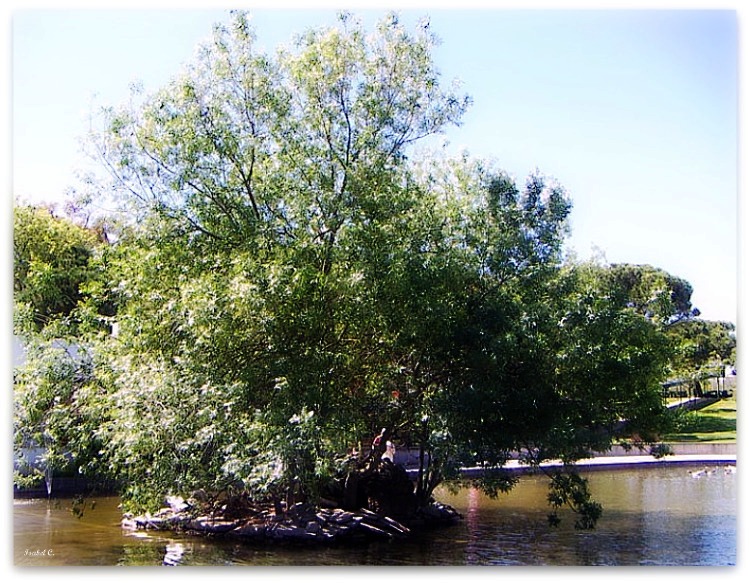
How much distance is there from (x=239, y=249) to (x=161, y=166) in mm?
1069

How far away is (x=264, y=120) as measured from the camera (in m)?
7.74

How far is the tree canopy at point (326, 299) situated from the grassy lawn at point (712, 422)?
688mm

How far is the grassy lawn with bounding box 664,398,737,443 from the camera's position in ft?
26.9

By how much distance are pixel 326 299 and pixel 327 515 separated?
2.28m

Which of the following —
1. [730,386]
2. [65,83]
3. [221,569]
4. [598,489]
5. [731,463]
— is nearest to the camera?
[221,569]

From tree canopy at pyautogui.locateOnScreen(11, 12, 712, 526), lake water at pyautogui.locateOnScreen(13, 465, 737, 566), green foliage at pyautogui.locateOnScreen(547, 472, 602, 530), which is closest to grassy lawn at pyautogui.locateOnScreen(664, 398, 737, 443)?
tree canopy at pyautogui.locateOnScreen(11, 12, 712, 526)

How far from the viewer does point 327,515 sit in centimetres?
834

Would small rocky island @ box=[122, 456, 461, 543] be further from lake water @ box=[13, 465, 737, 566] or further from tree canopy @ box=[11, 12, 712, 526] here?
tree canopy @ box=[11, 12, 712, 526]

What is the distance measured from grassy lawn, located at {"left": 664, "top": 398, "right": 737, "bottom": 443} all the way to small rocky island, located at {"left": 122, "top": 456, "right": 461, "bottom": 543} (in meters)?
2.75

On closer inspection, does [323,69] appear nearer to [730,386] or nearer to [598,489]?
[730,386]

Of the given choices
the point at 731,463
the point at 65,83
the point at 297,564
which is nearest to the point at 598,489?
the point at 731,463
